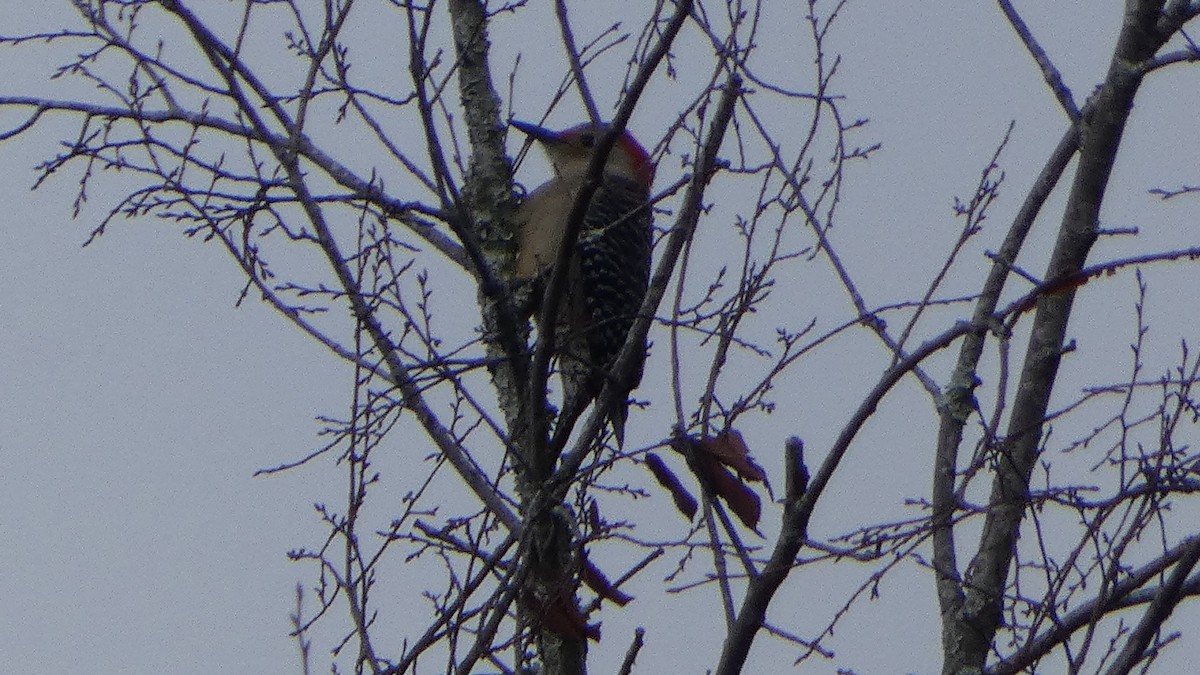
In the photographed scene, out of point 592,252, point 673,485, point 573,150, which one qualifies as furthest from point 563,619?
point 573,150

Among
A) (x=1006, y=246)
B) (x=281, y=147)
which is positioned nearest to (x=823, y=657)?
(x=1006, y=246)

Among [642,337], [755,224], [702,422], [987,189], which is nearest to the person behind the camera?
[702,422]

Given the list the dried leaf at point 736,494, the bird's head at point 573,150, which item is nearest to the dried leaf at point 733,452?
the dried leaf at point 736,494

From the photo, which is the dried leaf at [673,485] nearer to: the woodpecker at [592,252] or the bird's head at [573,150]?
the woodpecker at [592,252]

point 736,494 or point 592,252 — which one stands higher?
point 592,252

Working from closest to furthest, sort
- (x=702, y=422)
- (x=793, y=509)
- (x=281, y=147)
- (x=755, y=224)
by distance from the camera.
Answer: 1. (x=793, y=509)
2. (x=702, y=422)
3. (x=755, y=224)
4. (x=281, y=147)

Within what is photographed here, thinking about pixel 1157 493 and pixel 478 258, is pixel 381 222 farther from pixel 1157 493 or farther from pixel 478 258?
pixel 1157 493

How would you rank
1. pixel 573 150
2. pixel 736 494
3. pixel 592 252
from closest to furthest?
pixel 736 494 → pixel 592 252 → pixel 573 150

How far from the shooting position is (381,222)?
4484 mm

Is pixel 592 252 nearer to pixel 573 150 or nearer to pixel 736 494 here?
pixel 573 150

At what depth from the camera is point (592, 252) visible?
6699 mm

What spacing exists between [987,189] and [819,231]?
543 millimetres

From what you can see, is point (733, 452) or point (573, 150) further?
point (573, 150)

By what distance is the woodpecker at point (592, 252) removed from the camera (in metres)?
5.65
